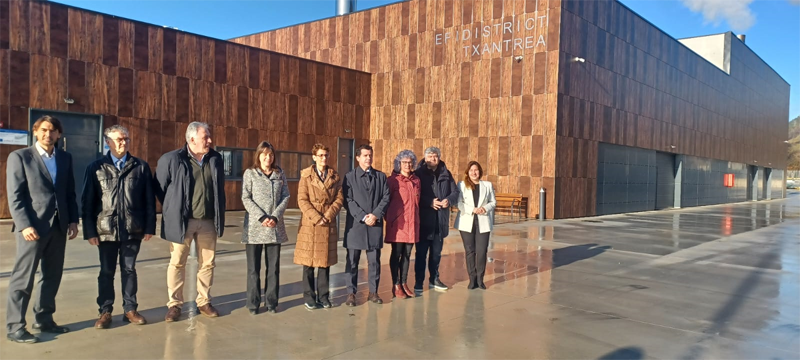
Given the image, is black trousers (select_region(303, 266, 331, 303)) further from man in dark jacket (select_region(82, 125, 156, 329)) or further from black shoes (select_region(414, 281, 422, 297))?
man in dark jacket (select_region(82, 125, 156, 329))

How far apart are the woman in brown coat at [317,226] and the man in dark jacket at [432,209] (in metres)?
1.24

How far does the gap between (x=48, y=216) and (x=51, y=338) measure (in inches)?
39.0

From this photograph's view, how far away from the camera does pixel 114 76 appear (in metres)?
15.4

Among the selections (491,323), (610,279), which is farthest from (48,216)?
(610,279)

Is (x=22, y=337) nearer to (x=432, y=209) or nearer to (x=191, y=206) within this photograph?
(x=191, y=206)

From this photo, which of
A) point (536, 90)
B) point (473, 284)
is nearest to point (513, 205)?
point (536, 90)

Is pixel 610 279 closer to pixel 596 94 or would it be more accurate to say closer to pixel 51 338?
pixel 51 338

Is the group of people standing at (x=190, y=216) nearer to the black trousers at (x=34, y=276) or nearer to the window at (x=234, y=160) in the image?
the black trousers at (x=34, y=276)

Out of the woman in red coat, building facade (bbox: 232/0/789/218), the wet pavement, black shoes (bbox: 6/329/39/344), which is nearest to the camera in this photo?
black shoes (bbox: 6/329/39/344)

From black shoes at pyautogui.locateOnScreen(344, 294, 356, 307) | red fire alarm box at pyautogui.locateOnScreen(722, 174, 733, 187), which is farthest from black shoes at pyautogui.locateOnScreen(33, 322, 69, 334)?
red fire alarm box at pyautogui.locateOnScreen(722, 174, 733, 187)

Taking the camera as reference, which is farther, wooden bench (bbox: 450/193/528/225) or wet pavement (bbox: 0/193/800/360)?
wooden bench (bbox: 450/193/528/225)

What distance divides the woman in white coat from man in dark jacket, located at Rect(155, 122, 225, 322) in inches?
121

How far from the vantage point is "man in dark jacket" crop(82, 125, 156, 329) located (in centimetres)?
482

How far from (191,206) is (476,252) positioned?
350 centimetres
